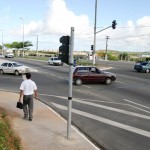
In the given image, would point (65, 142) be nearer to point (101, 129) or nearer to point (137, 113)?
point (101, 129)

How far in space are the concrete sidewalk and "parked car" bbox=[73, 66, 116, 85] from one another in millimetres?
11459

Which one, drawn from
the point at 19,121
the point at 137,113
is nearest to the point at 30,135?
the point at 19,121

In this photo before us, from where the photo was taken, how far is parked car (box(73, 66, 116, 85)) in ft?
84.7

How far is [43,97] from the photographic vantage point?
1891cm

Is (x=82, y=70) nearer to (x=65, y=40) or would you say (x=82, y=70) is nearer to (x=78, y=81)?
(x=78, y=81)

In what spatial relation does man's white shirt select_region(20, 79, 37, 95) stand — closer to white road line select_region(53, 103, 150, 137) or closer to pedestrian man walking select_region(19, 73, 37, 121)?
pedestrian man walking select_region(19, 73, 37, 121)

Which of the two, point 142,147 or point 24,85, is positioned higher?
point 24,85

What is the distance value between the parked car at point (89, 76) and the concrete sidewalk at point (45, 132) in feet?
37.6

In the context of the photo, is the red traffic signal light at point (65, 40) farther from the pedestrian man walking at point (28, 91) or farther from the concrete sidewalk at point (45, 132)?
the concrete sidewalk at point (45, 132)

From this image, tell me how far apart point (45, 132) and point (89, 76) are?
51.6 ft

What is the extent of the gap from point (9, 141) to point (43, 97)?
1048 cm

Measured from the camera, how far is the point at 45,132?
10.6 m

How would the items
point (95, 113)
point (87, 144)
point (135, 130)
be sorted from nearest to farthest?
point (87, 144) < point (135, 130) < point (95, 113)

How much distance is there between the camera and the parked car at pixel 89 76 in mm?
25812
